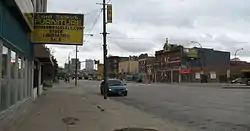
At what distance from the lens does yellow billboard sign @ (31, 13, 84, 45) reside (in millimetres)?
19570

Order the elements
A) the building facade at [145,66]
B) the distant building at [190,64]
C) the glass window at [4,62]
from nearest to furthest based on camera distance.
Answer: the glass window at [4,62] < the distant building at [190,64] < the building facade at [145,66]

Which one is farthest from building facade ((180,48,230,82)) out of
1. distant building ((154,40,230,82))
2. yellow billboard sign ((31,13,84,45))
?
yellow billboard sign ((31,13,84,45))

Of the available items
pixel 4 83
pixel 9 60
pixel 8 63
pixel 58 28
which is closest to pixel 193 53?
pixel 58 28

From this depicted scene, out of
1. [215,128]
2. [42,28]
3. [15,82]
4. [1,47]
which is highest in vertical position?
[42,28]

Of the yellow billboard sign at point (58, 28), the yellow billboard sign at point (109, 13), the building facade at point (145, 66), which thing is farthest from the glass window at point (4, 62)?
the building facade at point (145, 66)

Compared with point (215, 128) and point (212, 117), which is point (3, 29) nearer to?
point (215, 128)

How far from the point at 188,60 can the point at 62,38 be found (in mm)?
95269

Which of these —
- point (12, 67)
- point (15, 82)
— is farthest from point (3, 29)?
point (15, 82)

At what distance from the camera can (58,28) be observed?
20344 millimetres

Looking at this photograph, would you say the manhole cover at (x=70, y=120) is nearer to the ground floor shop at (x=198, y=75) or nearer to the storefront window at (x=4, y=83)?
the storefront window at (x=4, y=83)

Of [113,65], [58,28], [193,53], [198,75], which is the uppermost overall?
[193,53]

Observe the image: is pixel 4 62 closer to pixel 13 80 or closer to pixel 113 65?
pixel 13 80

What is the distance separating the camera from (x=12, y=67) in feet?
43.4

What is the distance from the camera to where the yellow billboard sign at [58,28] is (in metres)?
19.6
